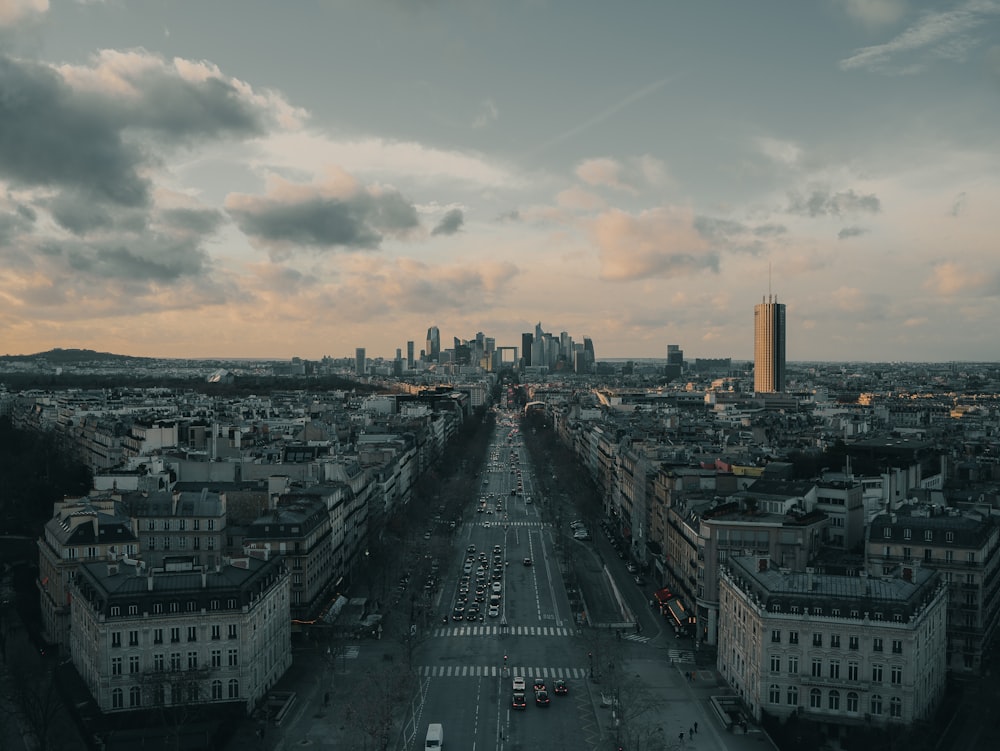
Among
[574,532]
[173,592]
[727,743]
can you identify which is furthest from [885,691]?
[574,532]

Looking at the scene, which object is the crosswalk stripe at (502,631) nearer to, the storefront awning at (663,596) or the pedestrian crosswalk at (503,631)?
the pedestrian crosswalk at (503,631)

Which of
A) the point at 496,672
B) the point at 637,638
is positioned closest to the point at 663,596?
the point at 637,638

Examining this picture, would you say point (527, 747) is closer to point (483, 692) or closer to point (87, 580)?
point (483, 692)

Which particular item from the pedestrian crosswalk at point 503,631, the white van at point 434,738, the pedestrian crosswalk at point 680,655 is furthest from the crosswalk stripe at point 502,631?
the white van at point 434,738

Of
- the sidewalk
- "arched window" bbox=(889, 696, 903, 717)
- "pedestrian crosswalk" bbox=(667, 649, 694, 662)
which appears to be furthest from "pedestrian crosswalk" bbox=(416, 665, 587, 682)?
"arched window" bbox=(889, 696, 903, 717)

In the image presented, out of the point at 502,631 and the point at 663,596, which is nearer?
the point at 502,631

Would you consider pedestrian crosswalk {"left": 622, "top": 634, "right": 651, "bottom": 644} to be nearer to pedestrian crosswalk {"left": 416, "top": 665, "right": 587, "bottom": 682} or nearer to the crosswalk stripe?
the crosswalk stripe

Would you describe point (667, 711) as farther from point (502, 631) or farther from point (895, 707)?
A: point (502, 631)
